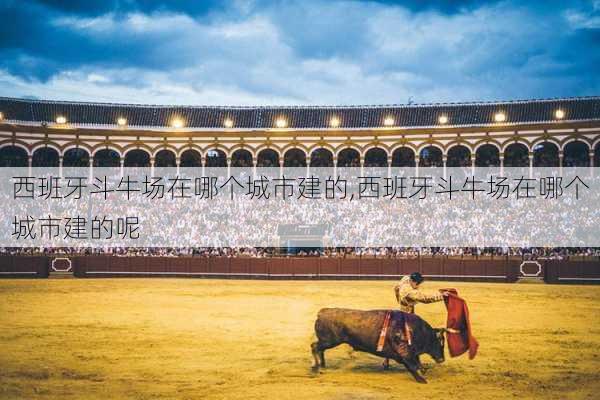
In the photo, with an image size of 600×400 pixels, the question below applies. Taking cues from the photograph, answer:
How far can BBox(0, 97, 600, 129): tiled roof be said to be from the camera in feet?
113

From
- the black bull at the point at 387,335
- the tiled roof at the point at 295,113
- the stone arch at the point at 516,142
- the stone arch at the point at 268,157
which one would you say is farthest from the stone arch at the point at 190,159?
the black bull at the point at 387,335

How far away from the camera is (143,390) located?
7020 millimetres

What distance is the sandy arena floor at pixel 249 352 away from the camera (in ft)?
23.3

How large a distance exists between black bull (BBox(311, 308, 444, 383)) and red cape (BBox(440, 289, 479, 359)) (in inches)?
7.3

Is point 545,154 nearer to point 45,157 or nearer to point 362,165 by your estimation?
point 362,165

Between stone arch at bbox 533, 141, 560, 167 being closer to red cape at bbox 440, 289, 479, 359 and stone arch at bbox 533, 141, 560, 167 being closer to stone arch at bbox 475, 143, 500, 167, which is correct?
stone arch at bbox 475, 143, 500, 167

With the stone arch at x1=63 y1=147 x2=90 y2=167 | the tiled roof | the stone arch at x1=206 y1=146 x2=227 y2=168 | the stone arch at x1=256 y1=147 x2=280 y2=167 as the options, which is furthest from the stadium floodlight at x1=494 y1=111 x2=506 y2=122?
the stone arch at x1=63 y1=147 x2=90 y2=167

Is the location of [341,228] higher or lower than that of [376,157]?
lower

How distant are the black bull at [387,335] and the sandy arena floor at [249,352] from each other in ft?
1.17

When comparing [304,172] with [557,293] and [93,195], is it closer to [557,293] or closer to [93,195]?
[93,195]

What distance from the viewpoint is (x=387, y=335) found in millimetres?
7449

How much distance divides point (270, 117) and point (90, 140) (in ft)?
36.8

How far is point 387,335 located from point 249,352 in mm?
2718

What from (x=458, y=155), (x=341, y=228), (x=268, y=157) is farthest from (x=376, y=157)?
(x=341, y=228)
